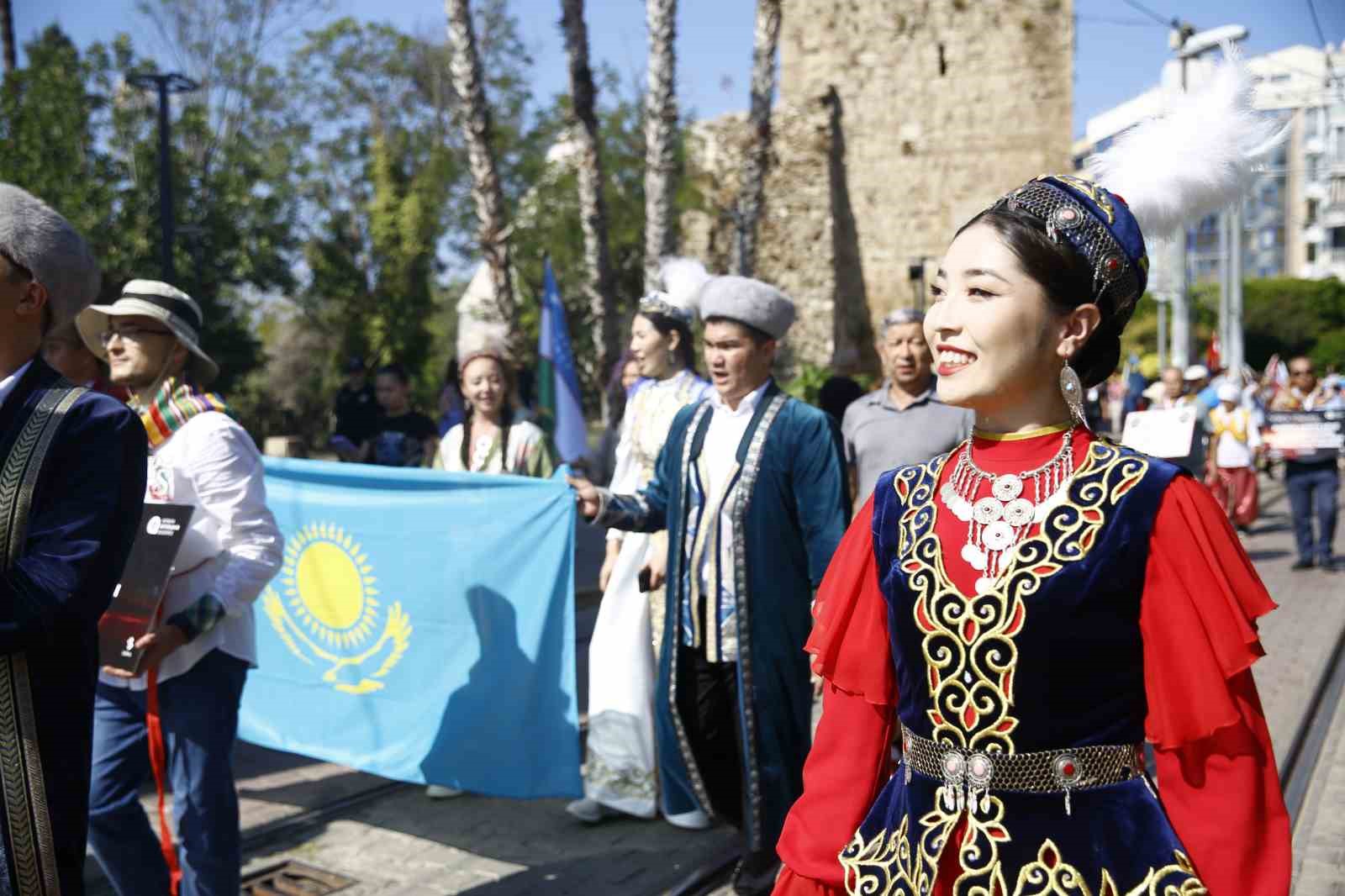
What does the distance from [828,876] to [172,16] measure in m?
29.4

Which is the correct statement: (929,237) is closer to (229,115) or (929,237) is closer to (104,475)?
(229,115)

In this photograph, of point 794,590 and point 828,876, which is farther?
point 794,590

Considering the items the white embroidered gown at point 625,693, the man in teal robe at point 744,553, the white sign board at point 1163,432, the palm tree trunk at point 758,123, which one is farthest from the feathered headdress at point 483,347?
the palm tree trunk at point 758,123

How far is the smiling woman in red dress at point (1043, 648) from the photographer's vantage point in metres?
1.92

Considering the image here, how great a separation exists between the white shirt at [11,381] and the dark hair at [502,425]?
3.10 meters

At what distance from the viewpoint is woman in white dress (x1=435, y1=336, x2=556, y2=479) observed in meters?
5.72

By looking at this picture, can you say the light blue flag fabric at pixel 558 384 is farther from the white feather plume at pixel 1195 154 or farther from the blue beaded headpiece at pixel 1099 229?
the blue beaded headpiece at pixel 1099 229

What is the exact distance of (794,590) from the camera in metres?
4.38

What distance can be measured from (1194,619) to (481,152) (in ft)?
38.3

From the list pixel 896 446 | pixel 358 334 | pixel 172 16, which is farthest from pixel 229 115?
pixel 896 446

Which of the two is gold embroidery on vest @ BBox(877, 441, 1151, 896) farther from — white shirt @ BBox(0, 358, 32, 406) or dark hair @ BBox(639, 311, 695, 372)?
dark hair @ BBox(639, 311, 695, 372)

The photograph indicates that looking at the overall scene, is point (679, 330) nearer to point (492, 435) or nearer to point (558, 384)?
point (492, 435)

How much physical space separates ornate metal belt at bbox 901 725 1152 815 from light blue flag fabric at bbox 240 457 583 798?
8.89 feet

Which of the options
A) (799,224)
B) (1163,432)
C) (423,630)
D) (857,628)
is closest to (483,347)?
(423,630)
